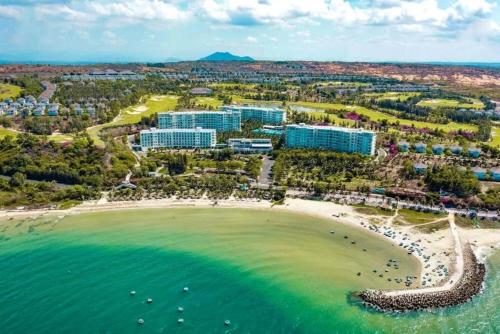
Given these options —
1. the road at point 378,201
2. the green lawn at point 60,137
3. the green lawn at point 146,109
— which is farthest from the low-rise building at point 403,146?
the green lawn at point 60,137

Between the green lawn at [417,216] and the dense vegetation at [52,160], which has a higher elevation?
the dense vegetation at [52,160]

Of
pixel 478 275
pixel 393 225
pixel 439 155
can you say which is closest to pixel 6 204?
pixel 393 225

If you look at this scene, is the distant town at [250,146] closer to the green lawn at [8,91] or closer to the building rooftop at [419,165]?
the green lawn at [8,91]

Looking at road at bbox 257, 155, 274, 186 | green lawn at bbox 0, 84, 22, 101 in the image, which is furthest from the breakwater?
green lawn at bbox 0, 84, 22, 101

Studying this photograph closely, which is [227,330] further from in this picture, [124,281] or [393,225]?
[393,225]

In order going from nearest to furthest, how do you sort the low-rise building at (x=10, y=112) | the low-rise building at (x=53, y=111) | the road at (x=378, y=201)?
the road at (x=378, y=201)
the low-rise building at (x=53, y=111)
the low-rise building at (x=10, y=112)

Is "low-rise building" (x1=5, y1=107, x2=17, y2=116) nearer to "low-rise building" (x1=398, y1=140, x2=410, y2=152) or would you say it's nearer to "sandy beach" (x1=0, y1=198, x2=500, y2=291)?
"sandy beach" (x1=0, y1=198, x2=500, y2=291)
